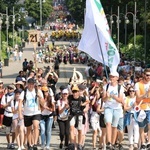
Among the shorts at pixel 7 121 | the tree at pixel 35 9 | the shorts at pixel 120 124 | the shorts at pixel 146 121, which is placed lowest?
the shorts at pixel 7 121

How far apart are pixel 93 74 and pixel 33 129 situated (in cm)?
1958

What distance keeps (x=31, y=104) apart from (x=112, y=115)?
1693 millimetres

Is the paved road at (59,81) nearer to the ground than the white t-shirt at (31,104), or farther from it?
nearer to the ground

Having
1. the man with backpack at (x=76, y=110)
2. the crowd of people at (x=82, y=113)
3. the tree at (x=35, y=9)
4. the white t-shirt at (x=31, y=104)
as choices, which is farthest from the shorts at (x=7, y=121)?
the tree at (x=35, y=9)

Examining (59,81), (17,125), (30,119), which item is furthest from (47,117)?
(59,81)

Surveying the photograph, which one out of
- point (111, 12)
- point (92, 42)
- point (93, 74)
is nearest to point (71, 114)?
point (92, 42)

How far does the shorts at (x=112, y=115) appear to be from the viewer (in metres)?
15.2

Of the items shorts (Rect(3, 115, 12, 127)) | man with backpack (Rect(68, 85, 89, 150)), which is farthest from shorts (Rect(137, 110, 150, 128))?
shorts (Rect(3, 115, 12, 127))

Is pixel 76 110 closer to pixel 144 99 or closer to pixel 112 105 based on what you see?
pixel 112 105

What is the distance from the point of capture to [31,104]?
15461 millimetres

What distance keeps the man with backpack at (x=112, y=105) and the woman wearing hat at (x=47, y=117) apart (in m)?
1.44

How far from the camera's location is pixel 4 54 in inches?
2633

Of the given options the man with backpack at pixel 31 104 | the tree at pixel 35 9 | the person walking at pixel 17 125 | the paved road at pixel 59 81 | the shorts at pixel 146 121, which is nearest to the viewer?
the man with backpack at pixel 31 104

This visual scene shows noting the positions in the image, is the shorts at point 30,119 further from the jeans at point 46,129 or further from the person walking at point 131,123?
the person walking at point 131,123
